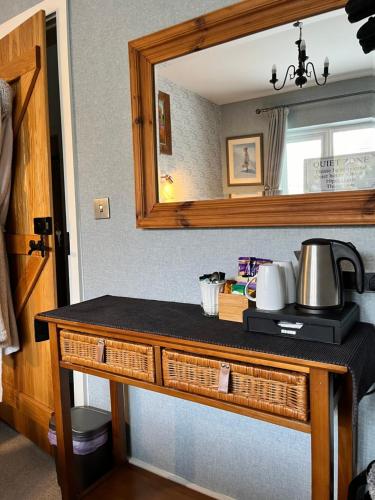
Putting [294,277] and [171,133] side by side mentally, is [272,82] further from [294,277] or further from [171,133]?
[294,277]

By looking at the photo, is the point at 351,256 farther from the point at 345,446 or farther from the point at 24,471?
the point at 24,471

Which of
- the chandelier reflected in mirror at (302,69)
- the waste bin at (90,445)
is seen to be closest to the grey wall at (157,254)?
the waste bin at (90,445)

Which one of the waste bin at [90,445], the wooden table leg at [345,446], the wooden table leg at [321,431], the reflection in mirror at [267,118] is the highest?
the reflection in mirror at [267,118]

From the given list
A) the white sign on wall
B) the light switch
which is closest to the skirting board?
the light switch

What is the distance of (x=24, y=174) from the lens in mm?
2066

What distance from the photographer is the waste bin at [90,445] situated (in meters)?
1.70

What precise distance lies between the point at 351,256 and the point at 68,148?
4.58ft

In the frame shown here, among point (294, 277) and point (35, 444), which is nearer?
point (294, 277)

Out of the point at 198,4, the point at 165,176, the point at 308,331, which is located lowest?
the point at 308,331

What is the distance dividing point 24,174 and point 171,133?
3.02ft

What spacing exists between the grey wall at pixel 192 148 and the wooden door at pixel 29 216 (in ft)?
2.27

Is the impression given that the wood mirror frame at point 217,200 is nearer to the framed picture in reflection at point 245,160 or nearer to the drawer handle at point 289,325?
the framed picture in reflection at point 245,160

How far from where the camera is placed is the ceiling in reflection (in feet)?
4.02

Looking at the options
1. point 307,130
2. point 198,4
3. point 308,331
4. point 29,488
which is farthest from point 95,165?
point 29,488
